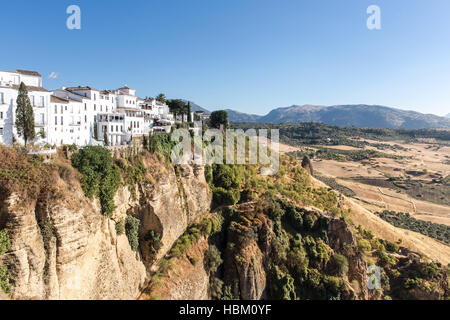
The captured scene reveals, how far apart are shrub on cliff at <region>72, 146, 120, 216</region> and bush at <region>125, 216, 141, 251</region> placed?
9.17 ft

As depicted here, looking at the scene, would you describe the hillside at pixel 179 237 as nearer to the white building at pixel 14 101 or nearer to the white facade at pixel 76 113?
the white building at pixel 14 101

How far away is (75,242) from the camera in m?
17.9

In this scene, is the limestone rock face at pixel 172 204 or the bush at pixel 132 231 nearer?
the bush at pixel 132 231

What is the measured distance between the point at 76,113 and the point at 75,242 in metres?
19.5

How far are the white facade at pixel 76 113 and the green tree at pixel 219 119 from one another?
1568 centimetres

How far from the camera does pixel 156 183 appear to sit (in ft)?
89.7

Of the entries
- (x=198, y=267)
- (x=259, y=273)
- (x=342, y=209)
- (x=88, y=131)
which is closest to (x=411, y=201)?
(x=342, y=209)

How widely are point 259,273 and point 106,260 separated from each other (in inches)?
673

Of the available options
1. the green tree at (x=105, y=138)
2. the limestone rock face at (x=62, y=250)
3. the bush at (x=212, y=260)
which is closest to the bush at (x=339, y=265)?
the bush at (x=212, y=260)

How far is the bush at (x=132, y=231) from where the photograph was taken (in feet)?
79.0

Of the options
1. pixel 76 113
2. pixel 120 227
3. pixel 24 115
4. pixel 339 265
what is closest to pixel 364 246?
pixel 339 265

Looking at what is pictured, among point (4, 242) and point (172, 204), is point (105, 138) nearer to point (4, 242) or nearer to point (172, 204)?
point (172, 204)
